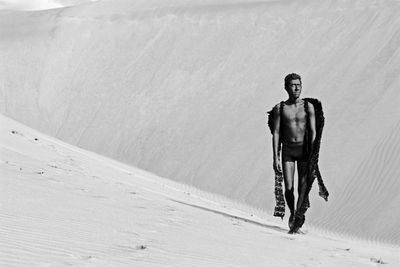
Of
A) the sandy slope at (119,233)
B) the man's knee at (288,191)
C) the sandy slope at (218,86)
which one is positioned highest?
the sandy slope at (218,86)

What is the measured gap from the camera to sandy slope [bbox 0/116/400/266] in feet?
16.9

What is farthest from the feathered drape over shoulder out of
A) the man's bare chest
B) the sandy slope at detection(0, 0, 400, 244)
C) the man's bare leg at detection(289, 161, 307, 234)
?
the sandy slope at detection(0, 0, 400, 244)

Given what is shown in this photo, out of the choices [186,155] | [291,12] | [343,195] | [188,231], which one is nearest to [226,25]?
[291,12]

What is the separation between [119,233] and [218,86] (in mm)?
19391

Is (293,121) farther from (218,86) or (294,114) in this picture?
(218,86)

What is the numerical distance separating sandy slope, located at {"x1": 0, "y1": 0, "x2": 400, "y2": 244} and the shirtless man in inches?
149

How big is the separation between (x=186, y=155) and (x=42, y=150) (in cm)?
789

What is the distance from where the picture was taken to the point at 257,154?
60.5ft

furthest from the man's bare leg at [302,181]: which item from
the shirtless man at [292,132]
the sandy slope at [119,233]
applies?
the sandy slope at [119,233]

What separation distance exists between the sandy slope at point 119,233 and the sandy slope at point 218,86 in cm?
481

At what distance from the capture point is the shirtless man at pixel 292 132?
8.34 m

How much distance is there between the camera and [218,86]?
83.3ft

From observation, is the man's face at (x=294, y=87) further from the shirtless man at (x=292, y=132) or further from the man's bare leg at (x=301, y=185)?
the man's bare leg at (x=301, y=185)

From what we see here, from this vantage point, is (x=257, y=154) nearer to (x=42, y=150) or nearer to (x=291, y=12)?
(x=42, y=150)
